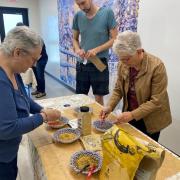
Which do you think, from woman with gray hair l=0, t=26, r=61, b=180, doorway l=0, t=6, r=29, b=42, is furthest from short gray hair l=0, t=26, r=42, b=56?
doorway l=0, t=6, r=29, b=42

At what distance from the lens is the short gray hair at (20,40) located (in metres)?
0.92

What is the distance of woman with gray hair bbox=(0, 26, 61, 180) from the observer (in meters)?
0.90

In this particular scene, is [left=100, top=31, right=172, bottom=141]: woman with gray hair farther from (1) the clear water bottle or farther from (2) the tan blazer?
(1) the clear water bottle

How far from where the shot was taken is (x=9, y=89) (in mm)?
917

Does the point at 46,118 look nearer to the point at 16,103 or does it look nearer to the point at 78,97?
the point at 16,103

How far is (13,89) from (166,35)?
1681 millimetres

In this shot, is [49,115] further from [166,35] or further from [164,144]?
[164,144]

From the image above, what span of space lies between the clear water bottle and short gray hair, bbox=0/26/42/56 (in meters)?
0.43

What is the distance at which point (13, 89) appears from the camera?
968mm

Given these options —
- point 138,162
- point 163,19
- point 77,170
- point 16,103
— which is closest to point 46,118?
point 16,103

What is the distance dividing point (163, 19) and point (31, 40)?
1612 millimetres

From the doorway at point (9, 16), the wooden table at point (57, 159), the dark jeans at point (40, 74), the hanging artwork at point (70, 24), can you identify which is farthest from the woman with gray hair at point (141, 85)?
the doorway at point (9, 16)

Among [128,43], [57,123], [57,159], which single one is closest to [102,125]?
[57,123]

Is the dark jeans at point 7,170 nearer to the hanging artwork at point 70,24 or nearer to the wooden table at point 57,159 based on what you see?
the wooden table at point 57,159
